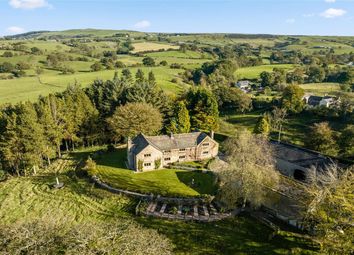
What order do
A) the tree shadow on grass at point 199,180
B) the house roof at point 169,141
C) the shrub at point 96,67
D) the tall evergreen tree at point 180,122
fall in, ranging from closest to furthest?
1. the tree shadow on grass at point 199,180
2. the house roof at point 169,141
3. the tall evergreen tree at point 180,122
4. the shrub at point 96,67

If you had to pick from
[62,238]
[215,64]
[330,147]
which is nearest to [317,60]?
[215,64]

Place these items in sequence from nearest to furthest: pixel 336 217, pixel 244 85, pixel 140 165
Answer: pixel 336 217 < pixel 140 165 < pixel 244 85

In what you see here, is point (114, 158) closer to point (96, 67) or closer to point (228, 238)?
point (228, 238)

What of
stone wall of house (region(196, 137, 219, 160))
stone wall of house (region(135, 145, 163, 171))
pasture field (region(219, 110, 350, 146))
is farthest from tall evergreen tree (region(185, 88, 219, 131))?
stone wall of house (region(135, 145, 163, 171))

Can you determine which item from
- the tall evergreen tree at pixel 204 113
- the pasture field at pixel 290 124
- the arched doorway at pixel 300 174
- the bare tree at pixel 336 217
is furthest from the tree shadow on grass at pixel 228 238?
the pasture field at pixel 290 124

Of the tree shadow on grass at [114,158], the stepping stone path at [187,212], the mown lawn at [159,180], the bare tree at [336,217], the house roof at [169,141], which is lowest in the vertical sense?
the tree shadow on grass at [114,158]

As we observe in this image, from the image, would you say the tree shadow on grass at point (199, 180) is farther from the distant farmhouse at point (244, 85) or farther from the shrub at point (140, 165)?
the distant farmhouse at point (244, 85)

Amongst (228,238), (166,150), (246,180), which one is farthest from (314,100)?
(228,238)
